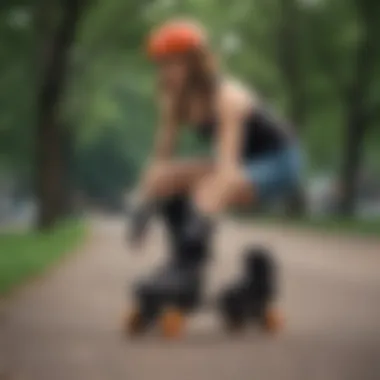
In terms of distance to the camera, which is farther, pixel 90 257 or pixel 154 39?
pixel 90 257

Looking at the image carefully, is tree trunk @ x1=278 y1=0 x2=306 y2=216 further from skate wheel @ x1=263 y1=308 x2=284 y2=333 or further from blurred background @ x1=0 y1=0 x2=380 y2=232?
skate wheel @ x1=263 y1=308 x2=284 y2=333

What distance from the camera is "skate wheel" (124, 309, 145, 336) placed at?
111cm

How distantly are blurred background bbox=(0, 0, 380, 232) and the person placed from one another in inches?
0.5

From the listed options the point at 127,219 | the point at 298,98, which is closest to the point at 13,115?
the point at 127,219

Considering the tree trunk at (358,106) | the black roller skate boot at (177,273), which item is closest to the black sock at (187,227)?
the black roller skate boot at (177,273)

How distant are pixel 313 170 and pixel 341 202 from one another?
50 mm

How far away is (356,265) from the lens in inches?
43.6

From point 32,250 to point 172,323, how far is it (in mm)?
145

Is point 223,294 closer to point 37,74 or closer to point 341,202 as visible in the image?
point 341,202

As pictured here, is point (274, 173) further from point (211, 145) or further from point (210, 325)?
point (210, 325)

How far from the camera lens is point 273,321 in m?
1.12

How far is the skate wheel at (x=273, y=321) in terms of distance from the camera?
1.11 metres

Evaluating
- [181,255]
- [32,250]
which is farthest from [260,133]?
[32,250]

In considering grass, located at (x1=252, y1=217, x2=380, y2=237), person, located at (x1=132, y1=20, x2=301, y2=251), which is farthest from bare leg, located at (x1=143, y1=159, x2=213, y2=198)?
grass, located at (x1=252, y1=217, x2=380, y2=237)
